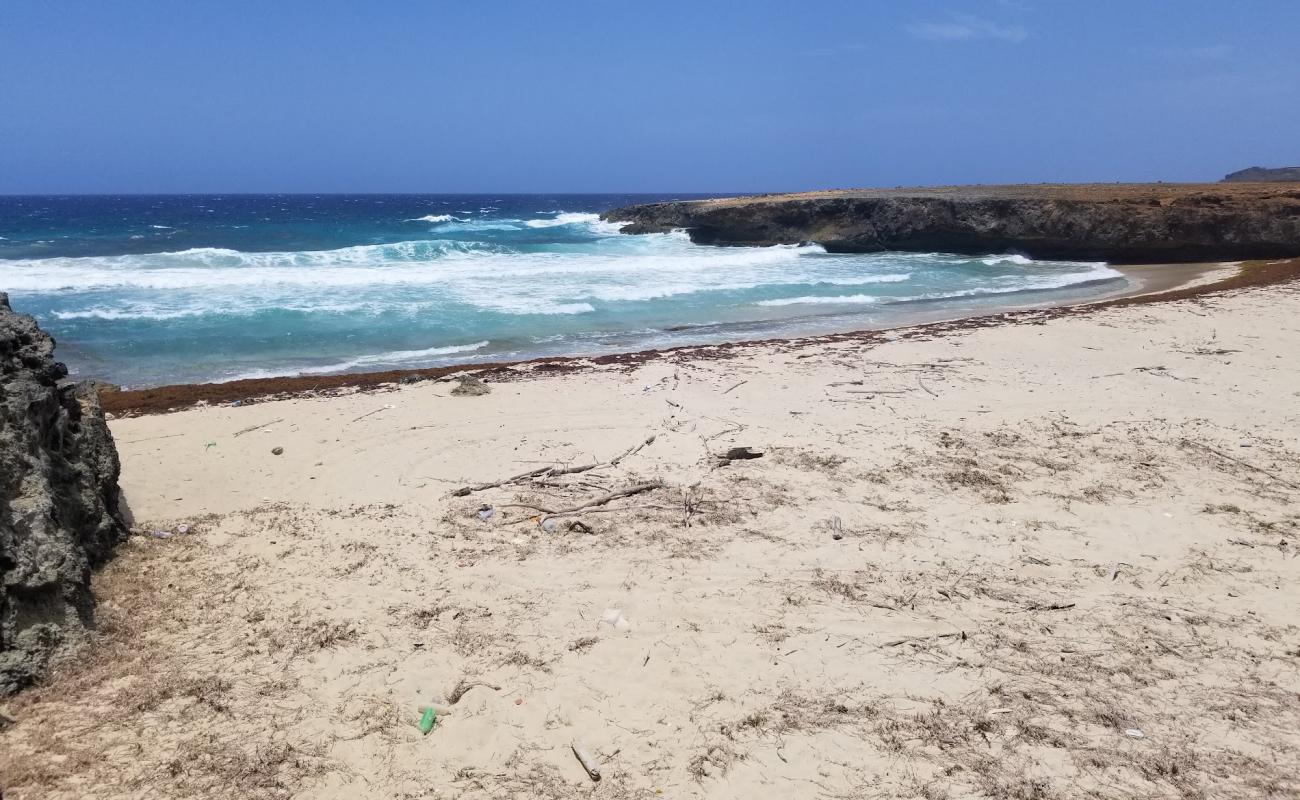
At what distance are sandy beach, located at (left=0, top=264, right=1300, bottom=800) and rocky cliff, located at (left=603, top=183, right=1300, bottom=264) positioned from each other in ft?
67.3

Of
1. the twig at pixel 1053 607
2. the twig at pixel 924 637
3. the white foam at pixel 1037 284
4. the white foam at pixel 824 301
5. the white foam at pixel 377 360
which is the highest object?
the white foam at pixel 1037 284

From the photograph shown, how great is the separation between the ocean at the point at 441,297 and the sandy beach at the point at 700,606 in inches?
195

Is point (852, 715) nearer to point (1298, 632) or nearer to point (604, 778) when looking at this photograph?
point (604, 778)

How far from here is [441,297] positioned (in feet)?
58.4

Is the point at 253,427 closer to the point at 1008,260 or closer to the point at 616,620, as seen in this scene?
the point at 616,620

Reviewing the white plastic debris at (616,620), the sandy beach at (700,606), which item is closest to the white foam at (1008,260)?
the sandy beach at (700,606)

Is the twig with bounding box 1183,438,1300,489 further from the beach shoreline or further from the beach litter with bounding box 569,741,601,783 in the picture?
the beach litter with bounding box 569,741,601,783

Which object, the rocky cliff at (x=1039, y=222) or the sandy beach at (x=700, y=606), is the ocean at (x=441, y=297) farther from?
the sandy beach at (x=700, y=606)

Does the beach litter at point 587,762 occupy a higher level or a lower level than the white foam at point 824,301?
lower

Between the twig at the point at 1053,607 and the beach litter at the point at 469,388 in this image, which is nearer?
the twig at the point at 1053,607

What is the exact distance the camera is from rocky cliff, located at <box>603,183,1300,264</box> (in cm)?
2420

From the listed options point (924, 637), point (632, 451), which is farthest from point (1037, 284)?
point (924, 637)

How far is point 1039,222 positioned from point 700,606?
92.9 ft

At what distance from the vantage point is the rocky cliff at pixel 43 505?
141 inches
